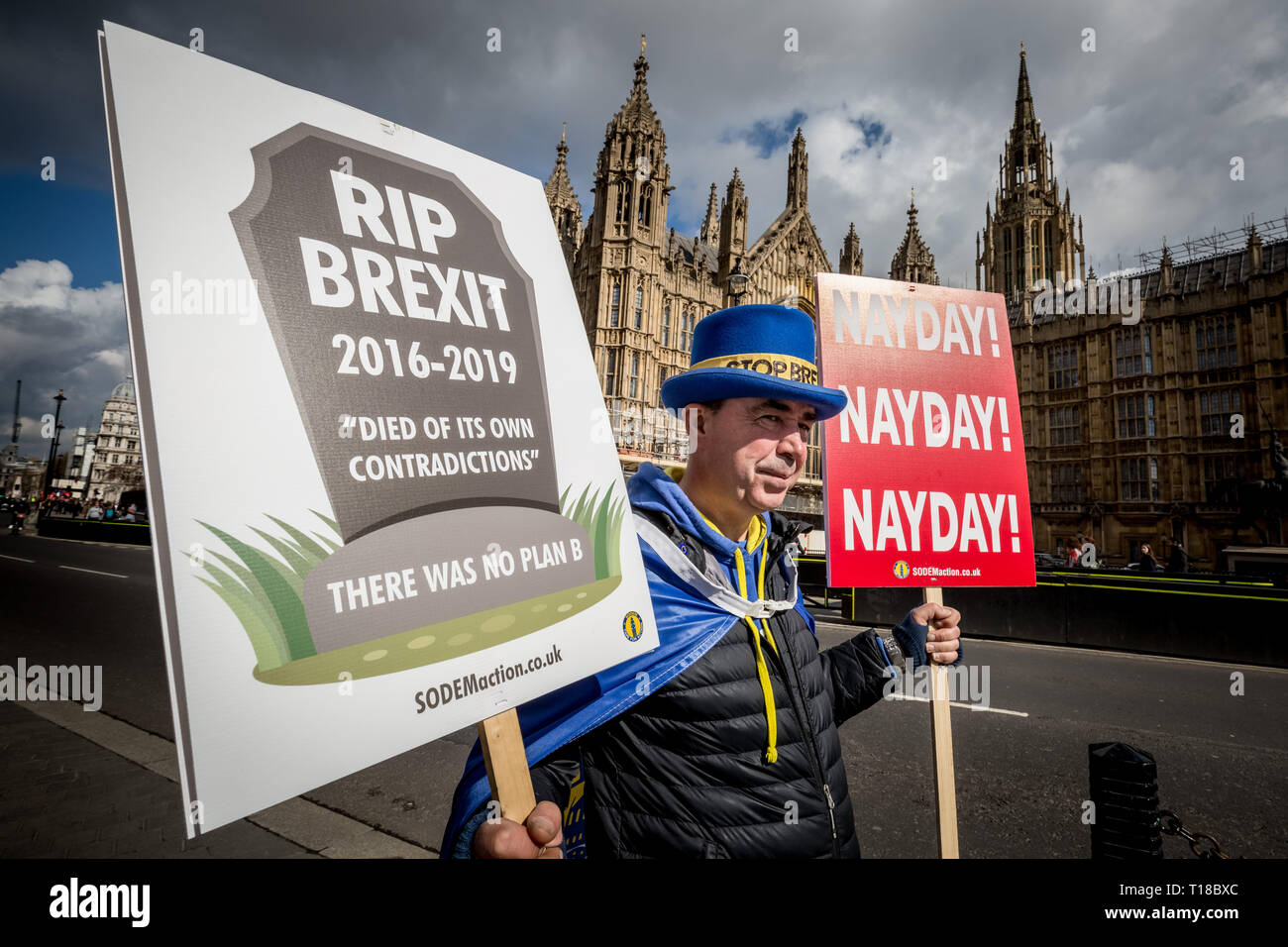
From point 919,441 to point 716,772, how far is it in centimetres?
165

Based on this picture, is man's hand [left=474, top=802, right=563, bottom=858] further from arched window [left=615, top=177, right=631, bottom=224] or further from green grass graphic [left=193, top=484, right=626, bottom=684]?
arched window [left=615, top=177, right=631, bottom=224]

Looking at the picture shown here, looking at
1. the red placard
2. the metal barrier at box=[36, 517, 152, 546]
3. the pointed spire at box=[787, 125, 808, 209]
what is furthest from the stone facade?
the red placard

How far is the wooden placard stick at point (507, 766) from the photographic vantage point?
3.46ft

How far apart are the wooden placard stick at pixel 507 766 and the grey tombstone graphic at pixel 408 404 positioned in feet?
0.51

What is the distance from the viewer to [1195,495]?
30.2 m

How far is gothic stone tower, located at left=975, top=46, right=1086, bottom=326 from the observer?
43531 mm

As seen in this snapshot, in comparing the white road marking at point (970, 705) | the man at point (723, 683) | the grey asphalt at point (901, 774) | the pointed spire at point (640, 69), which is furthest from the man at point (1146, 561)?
the pointed spire at point (640, 69)

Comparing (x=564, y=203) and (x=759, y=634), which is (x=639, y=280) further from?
(x=759, y=634)
